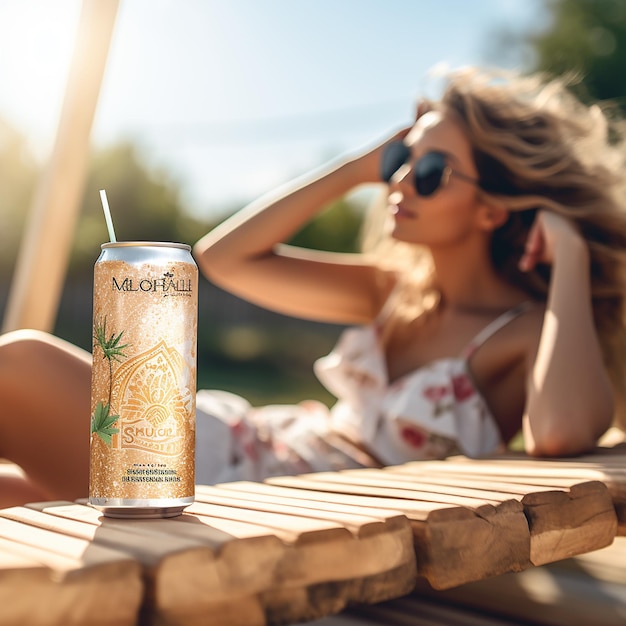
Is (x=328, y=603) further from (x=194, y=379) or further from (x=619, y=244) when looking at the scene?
(x=619, y=244)

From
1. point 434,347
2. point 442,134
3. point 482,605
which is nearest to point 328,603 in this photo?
point 482,605

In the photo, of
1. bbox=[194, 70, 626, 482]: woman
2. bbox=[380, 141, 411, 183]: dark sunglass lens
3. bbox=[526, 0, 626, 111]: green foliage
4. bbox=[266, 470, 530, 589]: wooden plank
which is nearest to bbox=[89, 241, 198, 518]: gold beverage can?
bbox=[266, 470, 530, 589]: wooden plank

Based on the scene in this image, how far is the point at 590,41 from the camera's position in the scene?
66.0ft

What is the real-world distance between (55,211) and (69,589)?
2.45 meters

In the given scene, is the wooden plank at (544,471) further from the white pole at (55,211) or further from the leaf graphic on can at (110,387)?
the white pole at (55,211)

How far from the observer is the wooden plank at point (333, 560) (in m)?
0.96

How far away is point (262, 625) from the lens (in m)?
0.93

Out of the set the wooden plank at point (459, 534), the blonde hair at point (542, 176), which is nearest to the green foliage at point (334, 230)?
the blonde hair at point (542, 176)

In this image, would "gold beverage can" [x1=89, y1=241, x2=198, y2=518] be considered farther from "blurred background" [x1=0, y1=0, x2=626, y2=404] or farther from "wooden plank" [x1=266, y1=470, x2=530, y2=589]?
"blurred background" [x1=0, y1=0, x2=626, y2=404]

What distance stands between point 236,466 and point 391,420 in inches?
16.1

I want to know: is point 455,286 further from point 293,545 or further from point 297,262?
point 293,545

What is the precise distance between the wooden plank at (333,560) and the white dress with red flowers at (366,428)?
1007 millimetres

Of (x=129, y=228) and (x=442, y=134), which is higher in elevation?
(x=129, y=228)

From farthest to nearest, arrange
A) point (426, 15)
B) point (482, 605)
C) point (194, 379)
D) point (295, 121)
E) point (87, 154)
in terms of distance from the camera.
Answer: point (426, 15) → point (295, 121) → point (87, 154) → point (482, 605) → point (194, 379)
